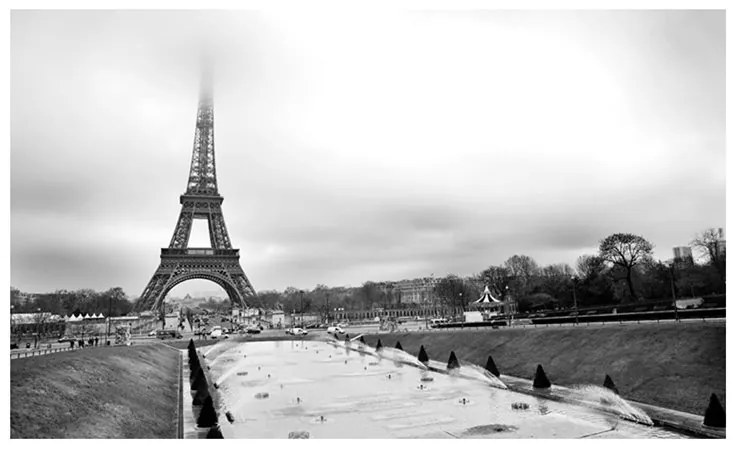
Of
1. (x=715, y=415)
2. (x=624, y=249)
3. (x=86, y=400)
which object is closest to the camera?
(x=715, y=415)

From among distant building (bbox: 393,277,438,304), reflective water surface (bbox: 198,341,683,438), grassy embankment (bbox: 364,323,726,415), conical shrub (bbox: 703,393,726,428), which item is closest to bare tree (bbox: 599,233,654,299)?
grassy embankment (bbox: 364,323,726,415)

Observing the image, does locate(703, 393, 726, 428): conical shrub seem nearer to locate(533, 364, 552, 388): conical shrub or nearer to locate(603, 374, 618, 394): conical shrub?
locate(603, 374, 618, 394): conical shrub

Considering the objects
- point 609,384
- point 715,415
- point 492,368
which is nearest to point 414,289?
point 492,368

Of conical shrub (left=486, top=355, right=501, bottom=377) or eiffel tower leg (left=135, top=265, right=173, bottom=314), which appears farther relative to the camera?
eiffel tower leg (left=135, top=265, right=173, bottom=314)

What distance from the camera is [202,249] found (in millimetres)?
78688

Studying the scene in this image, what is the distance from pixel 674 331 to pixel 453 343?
16.9 meters

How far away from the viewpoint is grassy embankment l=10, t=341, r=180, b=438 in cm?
1336

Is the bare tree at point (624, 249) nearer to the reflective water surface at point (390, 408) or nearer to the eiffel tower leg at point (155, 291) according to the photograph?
the reflective water surface at point (390, 408)

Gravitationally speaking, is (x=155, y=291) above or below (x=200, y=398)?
above

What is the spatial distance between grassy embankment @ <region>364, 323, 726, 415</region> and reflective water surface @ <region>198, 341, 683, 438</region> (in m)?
3.06

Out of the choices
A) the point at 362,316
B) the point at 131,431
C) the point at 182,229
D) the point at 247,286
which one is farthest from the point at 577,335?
the point at 362,316

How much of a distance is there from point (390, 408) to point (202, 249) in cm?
6552

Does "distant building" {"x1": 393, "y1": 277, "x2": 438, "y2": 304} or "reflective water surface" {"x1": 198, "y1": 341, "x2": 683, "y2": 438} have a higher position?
"reflective water surface" {"x1": 198, "y1": 341, "x2": 683, "y2": 438}

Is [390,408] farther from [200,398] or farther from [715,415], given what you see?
[715,415]
